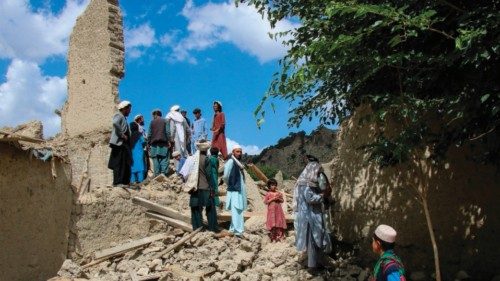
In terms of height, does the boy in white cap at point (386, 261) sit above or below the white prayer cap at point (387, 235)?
below

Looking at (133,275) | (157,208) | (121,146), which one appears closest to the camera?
(133,275)

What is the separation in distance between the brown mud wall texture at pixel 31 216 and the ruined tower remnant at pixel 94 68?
6321 mm

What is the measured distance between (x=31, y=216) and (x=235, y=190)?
3.03m

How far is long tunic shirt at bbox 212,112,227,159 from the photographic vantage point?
12445 millimetres

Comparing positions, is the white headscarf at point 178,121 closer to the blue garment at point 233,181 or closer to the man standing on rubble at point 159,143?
the man standing on rubble at point 159,143

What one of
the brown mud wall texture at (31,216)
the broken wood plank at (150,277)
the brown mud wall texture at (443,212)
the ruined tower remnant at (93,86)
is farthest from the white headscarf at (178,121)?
the brown mud wall texture at (443,212)

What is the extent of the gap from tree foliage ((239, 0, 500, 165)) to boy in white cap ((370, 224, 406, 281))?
57.8 inches

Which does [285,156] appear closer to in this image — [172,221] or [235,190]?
[172,221]

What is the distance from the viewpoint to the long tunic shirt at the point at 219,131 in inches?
490

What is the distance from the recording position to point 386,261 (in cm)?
430

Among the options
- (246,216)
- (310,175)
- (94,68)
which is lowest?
(246,216)

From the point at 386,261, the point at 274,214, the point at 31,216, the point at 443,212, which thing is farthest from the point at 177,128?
the point at 386,261

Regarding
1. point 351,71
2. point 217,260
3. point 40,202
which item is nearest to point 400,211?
point 351,71

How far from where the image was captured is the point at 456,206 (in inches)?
277
